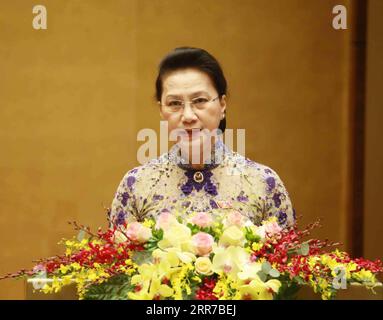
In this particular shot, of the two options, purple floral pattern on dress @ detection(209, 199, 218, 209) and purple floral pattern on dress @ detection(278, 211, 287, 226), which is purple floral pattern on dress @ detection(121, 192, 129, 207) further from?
purple floral pattern on dress @ detection(278, 211, 287, 226)

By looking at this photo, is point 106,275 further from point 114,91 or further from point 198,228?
point 114,91

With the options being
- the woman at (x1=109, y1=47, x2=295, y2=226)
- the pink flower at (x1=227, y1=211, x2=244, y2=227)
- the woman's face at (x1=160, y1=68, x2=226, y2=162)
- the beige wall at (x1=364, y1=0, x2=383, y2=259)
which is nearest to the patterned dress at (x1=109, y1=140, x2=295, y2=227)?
the woman at (x1=109, y1=47, x2=295, y2=226)

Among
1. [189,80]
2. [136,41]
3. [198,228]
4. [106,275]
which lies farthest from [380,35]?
[106,275]

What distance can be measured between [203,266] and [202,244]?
54 millimetres

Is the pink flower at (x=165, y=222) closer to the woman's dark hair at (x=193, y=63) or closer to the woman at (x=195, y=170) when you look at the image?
the woman at (x=195, y=170)

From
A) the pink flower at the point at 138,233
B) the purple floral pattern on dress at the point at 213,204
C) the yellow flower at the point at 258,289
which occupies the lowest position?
the yellow flower at the point at 258,289

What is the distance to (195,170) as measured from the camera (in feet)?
6.66

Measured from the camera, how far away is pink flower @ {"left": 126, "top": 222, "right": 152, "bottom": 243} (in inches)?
51.3

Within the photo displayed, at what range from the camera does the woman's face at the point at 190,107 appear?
A: 1909mm

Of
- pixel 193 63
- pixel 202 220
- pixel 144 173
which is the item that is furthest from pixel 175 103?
pixel 202 220

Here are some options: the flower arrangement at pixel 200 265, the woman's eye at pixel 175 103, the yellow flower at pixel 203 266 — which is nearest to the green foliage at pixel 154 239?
the flower arrangement at pixel 200 265
